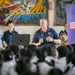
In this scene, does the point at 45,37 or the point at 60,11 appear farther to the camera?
the point at 60,11

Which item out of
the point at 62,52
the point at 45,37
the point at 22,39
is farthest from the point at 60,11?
the point at 62,52

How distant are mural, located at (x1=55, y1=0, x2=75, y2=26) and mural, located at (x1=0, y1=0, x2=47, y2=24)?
355mm

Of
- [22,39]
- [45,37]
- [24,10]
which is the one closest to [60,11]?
[24,10]

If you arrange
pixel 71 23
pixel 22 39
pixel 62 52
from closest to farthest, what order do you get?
pixel 62 52
pixel 22 39
pixel 71 23

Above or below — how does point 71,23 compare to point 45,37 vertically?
above

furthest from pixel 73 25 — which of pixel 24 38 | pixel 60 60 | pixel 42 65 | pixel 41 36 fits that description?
pixel 42 65

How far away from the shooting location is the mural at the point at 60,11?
641 cm

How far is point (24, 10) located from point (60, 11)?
102 centimetres

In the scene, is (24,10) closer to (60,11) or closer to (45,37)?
(60,11)

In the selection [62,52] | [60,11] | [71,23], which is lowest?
[62,52]

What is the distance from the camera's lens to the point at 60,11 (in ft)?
21.1

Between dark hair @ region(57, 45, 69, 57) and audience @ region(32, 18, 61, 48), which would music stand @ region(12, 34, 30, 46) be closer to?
audience @ region(32, 18, 61, 48)

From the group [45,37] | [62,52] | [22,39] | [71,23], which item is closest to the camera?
[62,52]

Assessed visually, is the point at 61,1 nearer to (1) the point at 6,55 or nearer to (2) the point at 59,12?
(2) the point at 59,12
